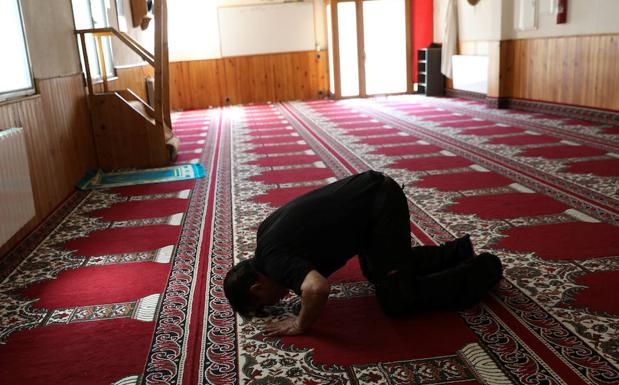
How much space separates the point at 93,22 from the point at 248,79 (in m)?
5.47

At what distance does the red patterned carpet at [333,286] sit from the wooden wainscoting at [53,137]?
145 millimetres

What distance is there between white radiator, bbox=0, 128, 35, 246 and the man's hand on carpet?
5.25 feet

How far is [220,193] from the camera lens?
4258mm

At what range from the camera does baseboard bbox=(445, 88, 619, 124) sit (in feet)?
20.9

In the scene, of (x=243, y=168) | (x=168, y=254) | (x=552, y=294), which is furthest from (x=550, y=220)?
(x=243, y=168)

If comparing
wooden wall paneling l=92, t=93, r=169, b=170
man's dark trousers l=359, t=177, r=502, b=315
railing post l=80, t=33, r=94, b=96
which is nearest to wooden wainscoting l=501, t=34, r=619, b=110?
wooden wall paneling l=92, t=93, r=169, b=170

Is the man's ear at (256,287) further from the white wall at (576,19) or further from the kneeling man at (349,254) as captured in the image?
the white wall at (576,19)

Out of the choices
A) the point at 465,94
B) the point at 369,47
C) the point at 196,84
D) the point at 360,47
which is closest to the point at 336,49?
the point at 360,47

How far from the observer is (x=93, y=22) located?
22.2ft

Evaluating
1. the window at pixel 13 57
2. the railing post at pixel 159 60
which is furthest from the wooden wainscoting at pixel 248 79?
the window at pixel 13 57

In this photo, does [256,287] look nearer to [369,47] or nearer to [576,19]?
[576,19]

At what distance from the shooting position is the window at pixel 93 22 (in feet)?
20.5

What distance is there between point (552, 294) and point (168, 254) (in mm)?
1865

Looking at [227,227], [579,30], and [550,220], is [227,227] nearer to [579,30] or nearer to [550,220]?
[550,220]
